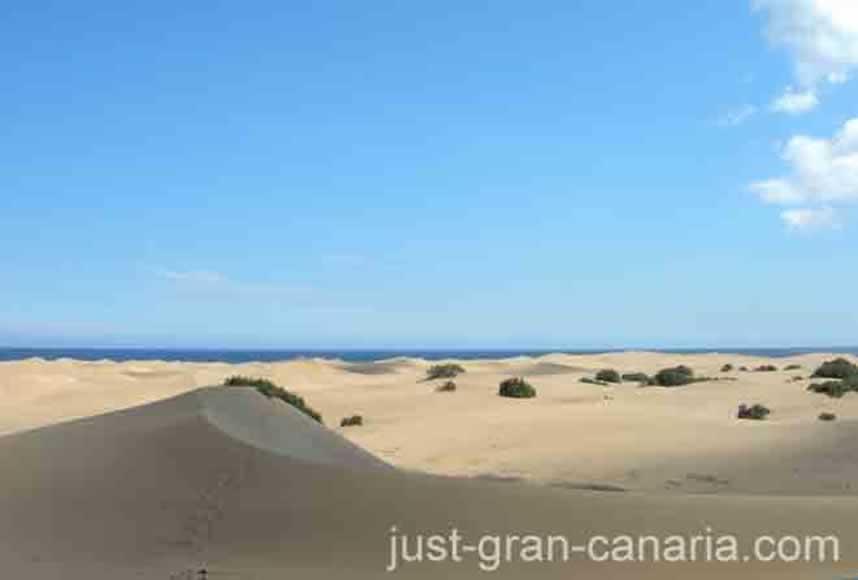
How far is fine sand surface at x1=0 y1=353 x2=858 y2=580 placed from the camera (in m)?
7.15

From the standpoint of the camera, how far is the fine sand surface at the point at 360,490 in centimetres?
715

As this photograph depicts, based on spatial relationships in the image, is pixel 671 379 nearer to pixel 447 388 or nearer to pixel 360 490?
pixel 447 388

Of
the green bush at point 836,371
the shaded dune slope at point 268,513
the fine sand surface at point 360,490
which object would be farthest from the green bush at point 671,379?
the shaded dune slope at point 268,513

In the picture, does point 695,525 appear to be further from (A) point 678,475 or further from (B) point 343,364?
(B) point 343,364

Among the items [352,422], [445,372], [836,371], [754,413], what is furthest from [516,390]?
[836,371]

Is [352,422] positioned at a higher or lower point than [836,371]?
lower

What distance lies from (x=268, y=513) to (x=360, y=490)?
839 mm

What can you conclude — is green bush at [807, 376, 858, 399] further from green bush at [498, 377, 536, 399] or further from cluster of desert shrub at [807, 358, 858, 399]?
green bush at [498, 377, 536, 399]

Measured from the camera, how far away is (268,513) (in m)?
8.04

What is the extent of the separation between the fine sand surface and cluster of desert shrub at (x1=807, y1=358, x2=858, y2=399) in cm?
871

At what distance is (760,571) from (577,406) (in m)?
14.5

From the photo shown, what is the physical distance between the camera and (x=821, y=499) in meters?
9.02

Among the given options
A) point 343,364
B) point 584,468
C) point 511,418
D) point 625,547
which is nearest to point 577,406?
point 511,418

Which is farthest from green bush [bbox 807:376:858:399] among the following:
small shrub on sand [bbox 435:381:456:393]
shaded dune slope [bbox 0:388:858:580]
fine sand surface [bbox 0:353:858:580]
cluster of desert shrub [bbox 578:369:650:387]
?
shaded dune slope [bbox 0:388:858:580]
